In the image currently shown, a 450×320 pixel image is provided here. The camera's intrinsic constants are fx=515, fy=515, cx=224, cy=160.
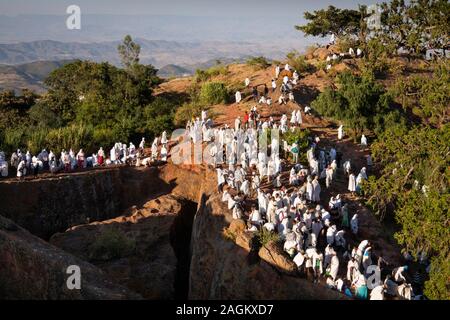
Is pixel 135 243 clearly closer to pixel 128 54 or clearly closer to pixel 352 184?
pixel 352 184

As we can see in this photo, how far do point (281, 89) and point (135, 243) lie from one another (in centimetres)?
1458

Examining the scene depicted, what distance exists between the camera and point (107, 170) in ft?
68.7

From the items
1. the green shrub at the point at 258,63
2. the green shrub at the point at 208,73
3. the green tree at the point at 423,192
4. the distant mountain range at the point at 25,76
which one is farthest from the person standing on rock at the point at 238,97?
the distant mountain range at the point at 25,76

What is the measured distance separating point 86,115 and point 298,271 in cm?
1964

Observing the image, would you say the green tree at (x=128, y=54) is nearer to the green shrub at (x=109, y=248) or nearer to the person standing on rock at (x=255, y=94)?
the person standing on rock at (x=255, y=94)

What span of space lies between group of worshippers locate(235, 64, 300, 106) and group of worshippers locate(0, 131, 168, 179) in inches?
288

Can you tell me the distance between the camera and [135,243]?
16922 mm

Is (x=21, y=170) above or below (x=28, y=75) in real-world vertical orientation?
above

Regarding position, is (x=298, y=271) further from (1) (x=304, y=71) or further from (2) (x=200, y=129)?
(1) (x=304, y=71)

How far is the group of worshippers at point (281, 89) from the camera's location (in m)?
27.5

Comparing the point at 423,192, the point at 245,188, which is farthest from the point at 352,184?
the point at 423,192

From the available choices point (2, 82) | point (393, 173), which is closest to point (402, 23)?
point (393, 173)
